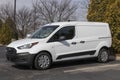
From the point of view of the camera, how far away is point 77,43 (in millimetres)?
15383

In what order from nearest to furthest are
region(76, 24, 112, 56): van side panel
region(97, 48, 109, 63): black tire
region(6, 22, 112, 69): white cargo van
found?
region(6, 22, 112, 69): white cargo van
region(76, 24, 112, 56): van side panel
region(97, 48, 109, 63): black tire

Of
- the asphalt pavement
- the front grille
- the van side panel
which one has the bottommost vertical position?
the asphalt pavement

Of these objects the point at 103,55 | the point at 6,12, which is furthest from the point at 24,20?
the point at 103,55

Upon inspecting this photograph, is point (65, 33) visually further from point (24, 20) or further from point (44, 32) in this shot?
point (24, 20)

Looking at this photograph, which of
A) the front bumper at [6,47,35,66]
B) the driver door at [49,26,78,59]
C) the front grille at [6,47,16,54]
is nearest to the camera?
the front bumper at [6,47,35,66]

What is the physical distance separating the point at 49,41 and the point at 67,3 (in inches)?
1650

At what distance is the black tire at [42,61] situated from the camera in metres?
14.2

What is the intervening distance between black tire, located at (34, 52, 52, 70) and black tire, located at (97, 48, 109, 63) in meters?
2.85

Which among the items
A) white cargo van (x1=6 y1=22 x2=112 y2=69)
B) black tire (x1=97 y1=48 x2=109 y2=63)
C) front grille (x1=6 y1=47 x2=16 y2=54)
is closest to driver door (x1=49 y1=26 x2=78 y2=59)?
white cargo van (x1=6 y1=22 x2=112 y2=69)

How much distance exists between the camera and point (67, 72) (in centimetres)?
1374

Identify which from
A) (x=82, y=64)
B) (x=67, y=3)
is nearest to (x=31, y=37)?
(x=82, y=64)

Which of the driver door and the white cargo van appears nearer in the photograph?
the white cargo van

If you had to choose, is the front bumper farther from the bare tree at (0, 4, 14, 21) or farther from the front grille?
the bare tree at (0, 4, 14, 21)

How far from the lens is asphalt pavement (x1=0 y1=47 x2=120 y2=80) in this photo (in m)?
12.6
